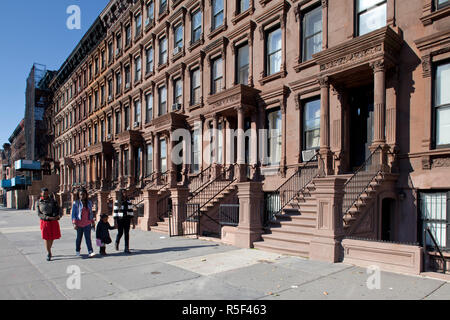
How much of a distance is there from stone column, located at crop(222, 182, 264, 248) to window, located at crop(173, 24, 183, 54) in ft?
42.5

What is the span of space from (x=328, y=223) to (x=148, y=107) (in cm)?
1787

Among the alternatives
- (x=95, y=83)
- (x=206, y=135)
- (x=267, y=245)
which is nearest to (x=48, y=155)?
(x=95, y=83)

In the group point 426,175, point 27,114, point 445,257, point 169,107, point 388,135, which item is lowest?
point 445,257

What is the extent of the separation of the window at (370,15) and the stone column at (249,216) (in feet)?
20.9

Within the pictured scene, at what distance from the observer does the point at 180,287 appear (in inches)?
223

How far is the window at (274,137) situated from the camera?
44.8 ft

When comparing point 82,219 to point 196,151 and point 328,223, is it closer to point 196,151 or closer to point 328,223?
point 328,223

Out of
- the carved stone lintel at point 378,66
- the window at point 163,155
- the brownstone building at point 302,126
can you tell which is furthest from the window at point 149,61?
the carved stone lintel at point 378,66

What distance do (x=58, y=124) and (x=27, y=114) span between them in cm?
1334

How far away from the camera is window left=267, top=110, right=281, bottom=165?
13.7 m

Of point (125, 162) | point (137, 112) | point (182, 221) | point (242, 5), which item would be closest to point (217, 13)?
point (242, 5)

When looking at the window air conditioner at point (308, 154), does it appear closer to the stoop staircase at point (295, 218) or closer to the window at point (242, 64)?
the stoop staircase at point (295, 218)

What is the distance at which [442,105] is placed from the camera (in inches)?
351

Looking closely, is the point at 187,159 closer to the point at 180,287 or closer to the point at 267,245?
the point at 267,245
